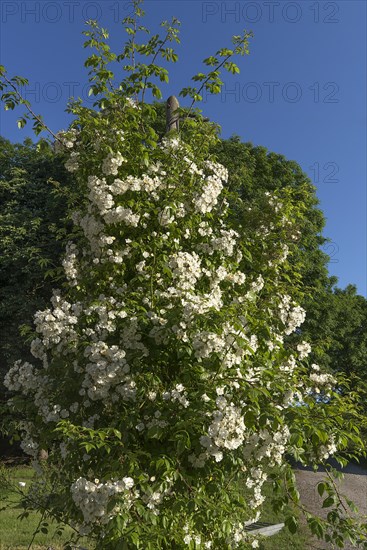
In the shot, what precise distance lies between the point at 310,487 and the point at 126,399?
12840 mm

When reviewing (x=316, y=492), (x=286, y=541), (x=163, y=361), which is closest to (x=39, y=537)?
(x=286, y=541)

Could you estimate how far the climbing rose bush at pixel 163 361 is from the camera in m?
3.36

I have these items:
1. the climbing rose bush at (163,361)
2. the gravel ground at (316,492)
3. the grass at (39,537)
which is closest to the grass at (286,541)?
the grass at (39,537)

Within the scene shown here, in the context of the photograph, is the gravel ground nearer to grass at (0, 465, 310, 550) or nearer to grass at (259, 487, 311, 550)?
grass at (259, 487, 311, 550)

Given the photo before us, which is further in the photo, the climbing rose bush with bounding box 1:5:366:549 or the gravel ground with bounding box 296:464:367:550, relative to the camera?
the gravel ground with bounding box 296:464:367:550

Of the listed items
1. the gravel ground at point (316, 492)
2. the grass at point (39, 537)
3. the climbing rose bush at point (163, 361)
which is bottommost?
the grass at point (39, 537)

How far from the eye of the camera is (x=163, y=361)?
4.00 metres

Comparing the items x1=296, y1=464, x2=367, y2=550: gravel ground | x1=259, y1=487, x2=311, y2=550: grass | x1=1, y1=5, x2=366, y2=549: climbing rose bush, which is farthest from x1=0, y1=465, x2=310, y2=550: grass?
x1=1, y1=5, x2=366, y2=549: climbing rose bush

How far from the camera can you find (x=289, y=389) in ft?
12.3

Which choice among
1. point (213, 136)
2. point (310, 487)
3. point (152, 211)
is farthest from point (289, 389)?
point (310, 487)

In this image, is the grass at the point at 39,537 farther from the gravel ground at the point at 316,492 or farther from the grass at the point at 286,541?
the gravel ground at the point at 316,492

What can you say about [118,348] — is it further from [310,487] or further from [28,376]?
[310,487]

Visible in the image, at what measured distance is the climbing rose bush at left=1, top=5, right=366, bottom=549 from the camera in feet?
11.0

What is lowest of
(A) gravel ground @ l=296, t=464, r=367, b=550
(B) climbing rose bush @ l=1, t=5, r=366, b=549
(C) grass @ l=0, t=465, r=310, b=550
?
(C) grass @ l=0, t=465, r=310, b=550
